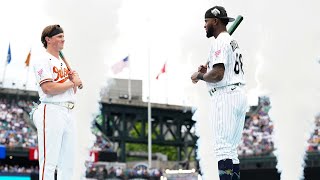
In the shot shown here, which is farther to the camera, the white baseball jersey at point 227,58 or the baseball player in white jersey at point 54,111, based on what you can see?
the baseball player in white jersey at point 54,111

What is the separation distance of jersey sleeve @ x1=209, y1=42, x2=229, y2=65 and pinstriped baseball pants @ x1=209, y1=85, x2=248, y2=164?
279mm

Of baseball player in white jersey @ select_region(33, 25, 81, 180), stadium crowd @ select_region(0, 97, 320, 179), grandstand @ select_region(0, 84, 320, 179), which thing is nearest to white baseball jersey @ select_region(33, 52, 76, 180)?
baseball player in white jersey @ select_region(33, 25, 81, 180)

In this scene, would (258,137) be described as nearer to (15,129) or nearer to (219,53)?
(15,129)

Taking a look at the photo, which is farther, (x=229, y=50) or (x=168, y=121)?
(x=168, y=121)

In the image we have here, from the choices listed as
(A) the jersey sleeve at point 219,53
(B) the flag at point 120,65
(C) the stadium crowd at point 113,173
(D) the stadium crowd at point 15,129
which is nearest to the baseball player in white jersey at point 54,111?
(A) the jersey sleeve at point 219,53

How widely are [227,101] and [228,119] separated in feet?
0.57

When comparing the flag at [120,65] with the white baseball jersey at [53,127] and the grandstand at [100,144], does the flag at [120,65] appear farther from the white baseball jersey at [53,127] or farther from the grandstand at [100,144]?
the white baseball jersey at [53,127]

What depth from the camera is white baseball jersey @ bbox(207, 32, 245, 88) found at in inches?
223

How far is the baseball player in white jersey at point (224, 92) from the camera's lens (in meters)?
5.56

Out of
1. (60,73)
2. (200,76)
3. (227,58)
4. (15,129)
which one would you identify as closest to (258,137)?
(15,129)

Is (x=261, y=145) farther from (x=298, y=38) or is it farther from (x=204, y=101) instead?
(x=298, y=38)

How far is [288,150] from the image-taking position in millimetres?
18781

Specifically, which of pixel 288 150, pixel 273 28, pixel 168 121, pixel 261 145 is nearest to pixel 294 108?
pixel 288 150

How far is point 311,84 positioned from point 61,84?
1479 cm
